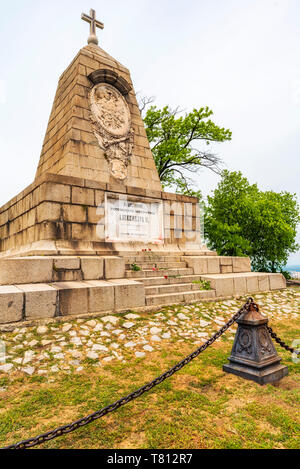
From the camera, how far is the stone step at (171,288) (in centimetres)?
628

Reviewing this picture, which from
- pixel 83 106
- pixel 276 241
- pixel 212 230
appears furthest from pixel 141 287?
pixel 276 241

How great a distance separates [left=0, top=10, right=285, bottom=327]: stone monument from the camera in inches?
214

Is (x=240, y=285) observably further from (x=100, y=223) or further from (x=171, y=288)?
(x=100, y=223)

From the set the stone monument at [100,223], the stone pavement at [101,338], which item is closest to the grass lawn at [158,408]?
Answer: the stone pavement at [101,338]

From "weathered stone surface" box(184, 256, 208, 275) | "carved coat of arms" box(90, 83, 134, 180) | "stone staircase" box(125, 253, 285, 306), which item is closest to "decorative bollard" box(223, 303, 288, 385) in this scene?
"stone staircase" box(125, 253, 285, 306)

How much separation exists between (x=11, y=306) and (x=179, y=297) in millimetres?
3385

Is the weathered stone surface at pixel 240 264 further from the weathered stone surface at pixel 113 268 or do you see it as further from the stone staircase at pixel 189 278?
the weathered stone surface at pixel 113 268

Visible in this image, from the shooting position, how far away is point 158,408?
8.44ft

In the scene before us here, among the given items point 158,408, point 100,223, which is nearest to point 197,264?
point 100,223

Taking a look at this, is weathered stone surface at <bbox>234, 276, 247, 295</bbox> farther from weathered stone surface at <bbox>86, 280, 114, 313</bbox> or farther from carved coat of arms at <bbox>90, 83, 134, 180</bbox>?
carved coat of arms at <bbox>90, 83, 134, 180</bbox>

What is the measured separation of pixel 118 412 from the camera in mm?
2514

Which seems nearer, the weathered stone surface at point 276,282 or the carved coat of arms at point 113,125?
the weathered stone surface at point 276,282

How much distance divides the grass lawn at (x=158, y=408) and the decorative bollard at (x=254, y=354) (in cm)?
9
